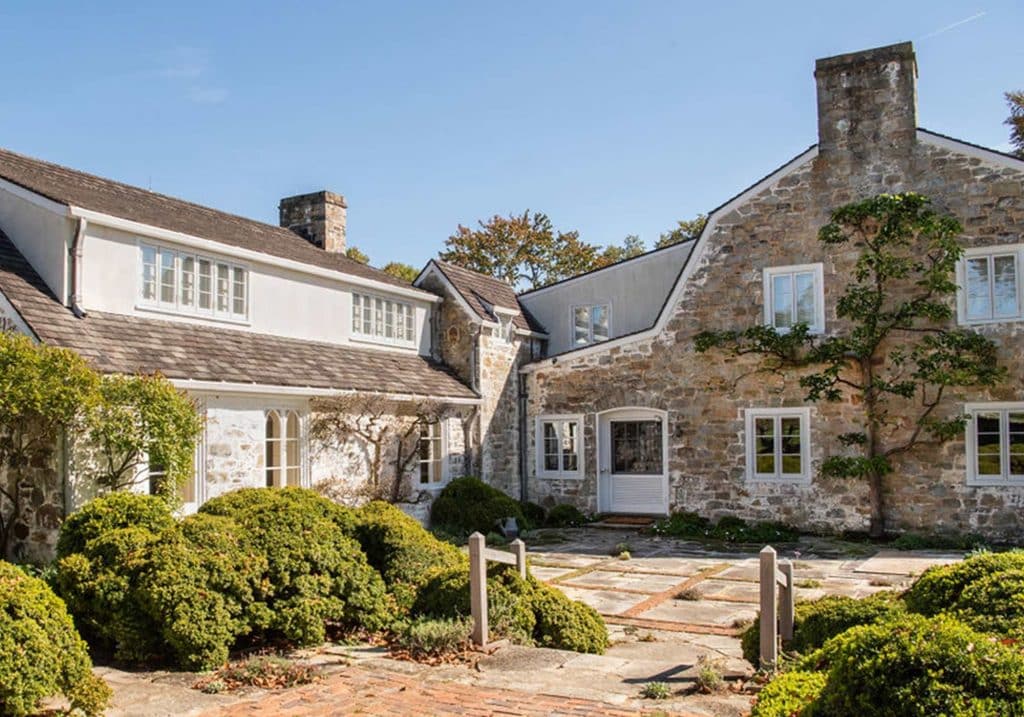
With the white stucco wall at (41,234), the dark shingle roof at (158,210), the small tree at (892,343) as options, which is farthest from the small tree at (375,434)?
the small tree at (892,343)

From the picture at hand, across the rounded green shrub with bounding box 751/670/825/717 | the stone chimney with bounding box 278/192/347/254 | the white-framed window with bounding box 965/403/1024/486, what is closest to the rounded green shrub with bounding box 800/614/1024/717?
the rounded green shrub with bounding box 751/670/825/717

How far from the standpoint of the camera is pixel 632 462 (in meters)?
21.6

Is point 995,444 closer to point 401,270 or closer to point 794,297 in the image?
point 794,297

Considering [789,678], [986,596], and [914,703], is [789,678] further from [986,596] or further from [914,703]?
[986,596]

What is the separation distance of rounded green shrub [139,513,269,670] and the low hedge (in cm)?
459

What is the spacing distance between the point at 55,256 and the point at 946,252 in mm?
15774

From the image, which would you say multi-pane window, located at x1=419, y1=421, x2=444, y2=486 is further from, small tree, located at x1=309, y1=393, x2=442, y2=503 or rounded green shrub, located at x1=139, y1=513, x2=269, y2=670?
rounded green shrub, located at x1=139, y1=513, x2=269, y2=670

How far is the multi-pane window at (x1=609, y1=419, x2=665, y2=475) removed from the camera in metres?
21.3

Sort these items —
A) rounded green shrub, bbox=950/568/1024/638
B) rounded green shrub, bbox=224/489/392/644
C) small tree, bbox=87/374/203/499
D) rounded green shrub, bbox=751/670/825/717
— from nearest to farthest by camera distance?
rounded green shrub, bbox=751/670/825/717
rounded green shrub, bbox=950/568/1024/638
rounded green shrub, bbox=224/489/392/644
small tree, bbox=87/374/203/499

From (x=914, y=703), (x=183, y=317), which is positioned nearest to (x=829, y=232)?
(x=183, y=317)

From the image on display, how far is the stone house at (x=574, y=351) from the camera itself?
14.7 m

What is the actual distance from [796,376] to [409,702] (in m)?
14.1

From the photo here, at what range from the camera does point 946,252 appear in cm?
1786

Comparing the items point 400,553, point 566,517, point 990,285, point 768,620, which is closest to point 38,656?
point 400,553
